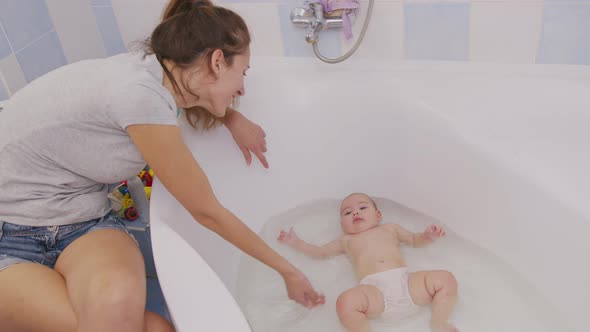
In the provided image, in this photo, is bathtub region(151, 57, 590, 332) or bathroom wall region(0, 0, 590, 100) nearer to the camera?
bathtub region(151, 57, 590, 332)

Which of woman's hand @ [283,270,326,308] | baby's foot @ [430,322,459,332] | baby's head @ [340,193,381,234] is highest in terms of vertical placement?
woman's hand @ [283,270,326,308]

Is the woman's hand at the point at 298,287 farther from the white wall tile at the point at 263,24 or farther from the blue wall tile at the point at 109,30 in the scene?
the blue wall tile at the point at 109,30

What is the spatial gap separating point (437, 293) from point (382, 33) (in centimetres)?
72

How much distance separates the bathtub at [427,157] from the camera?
3.95 ft

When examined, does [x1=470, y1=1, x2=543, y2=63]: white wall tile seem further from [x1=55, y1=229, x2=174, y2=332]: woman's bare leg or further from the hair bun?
[x1=55, y1=229, x2=174, y2=332]: woman's bare leg

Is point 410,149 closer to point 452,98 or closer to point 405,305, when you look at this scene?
point 452,98

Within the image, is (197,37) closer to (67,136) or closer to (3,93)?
(67,136)

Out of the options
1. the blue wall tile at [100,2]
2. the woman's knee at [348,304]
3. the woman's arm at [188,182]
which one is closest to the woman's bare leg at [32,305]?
the woman's arm at [188,182]

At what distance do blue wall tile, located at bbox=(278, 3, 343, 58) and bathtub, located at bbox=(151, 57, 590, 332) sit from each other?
1.5 inches

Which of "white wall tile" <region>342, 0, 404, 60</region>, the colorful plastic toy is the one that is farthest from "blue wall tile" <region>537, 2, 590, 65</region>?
the colorful plastic toy

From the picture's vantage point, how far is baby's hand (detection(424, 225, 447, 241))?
1.45 m

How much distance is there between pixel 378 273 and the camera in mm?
1393

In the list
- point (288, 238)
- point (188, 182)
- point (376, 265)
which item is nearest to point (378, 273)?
point (376, 265)

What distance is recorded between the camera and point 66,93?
1136 mm
